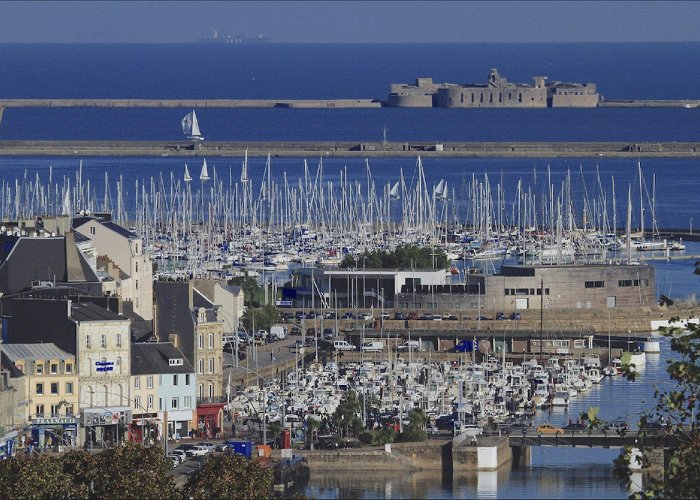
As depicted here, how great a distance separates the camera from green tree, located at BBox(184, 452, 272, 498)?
3203 centimetres

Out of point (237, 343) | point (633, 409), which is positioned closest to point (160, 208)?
point (237, 343)

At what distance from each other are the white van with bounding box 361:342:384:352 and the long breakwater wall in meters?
87.4

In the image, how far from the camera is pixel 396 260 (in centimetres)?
7612

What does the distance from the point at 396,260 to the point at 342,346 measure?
11406mm

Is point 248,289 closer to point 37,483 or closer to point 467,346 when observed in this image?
point 467,346

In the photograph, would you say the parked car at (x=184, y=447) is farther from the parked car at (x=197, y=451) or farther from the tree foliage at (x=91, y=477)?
the tree foliage at (x=91, y=477)

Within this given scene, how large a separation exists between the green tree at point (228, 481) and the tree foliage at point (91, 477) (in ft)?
1.24

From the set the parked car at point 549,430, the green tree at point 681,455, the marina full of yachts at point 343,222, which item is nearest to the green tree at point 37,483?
the green tree at point 681,455

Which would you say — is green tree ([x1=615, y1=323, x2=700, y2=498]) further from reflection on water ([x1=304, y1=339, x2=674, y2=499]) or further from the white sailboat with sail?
the white sailboat with sail

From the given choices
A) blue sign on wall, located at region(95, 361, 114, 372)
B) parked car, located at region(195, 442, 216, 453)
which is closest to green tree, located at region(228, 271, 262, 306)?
blue sign on wall, located at region(95, 361, 114, 372)

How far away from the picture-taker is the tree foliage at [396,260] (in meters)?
75.8

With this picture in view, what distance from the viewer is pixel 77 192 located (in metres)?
111

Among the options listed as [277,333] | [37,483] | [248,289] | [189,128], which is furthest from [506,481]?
[189,128]

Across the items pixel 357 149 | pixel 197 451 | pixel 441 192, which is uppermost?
pixel 357 149
